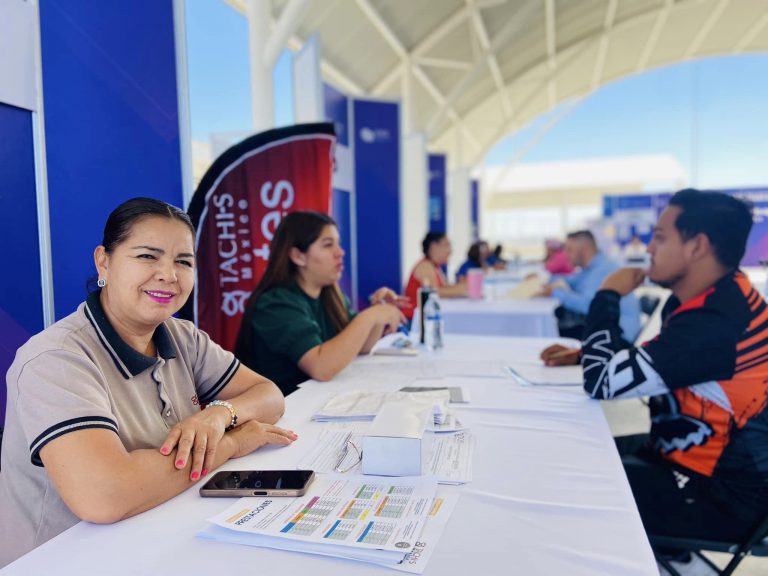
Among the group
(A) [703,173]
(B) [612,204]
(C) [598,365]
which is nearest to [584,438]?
(C) [598,365]

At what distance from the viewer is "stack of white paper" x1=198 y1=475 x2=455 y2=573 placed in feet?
2.26

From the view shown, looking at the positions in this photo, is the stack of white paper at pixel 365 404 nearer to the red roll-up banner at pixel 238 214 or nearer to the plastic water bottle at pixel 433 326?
the plastic water bottle at pixel 433 326

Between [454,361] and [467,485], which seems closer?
[467,485]

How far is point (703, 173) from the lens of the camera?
44.5 ft

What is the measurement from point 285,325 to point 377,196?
370 centimetres

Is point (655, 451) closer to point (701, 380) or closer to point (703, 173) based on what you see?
point (701, 380)

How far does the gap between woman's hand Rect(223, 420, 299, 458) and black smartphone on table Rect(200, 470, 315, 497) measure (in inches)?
4.1

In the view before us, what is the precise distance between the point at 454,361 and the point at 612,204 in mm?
10910

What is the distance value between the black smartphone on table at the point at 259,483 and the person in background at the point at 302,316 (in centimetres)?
75

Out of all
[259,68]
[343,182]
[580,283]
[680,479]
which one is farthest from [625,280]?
[343,182]

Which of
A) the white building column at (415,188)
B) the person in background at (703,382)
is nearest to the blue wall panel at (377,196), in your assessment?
the white building column at (415,188)

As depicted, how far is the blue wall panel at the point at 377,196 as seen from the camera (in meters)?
5.20

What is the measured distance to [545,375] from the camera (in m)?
1.70

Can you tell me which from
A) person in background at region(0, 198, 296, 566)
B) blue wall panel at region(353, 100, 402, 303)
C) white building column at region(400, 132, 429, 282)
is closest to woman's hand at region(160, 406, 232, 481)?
person in background at region(0, 198, 296, 566)
